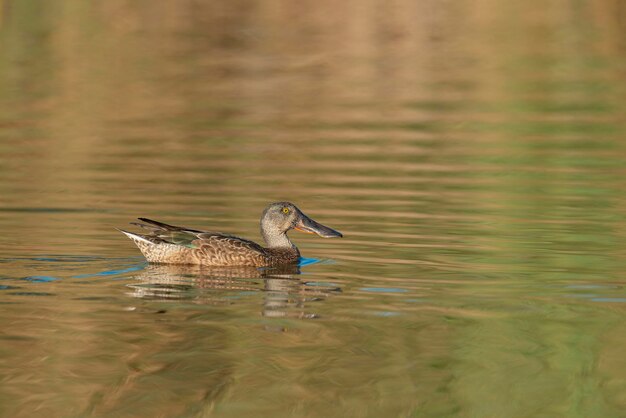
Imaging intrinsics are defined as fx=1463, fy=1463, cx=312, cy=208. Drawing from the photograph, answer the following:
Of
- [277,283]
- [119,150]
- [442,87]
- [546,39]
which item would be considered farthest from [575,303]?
[546,39]

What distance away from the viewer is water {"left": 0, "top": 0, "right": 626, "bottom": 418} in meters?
8.63

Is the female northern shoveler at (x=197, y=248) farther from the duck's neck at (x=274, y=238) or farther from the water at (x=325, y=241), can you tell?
the duck's neck at (x=274, y=238)

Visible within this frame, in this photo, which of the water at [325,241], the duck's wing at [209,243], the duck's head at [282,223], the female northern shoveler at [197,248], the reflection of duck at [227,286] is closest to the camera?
the water at [325,241]

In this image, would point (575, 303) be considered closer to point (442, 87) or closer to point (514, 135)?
point (514, 135)

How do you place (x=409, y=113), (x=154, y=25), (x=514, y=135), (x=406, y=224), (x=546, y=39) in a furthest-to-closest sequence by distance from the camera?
(x=154, y=25) → (x=546, y=39) → (x=409, y=113) → (x=514, y=135) → (x=406, y=224)

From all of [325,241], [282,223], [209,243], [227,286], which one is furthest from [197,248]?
[325,241]

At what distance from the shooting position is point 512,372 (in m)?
8.92

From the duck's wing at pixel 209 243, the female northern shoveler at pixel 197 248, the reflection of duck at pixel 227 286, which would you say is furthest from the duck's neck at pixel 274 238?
the duck's wing at pixel 209 243

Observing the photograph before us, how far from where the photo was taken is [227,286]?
450 inches

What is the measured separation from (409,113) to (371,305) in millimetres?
15197

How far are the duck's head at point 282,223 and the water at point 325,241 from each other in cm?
50

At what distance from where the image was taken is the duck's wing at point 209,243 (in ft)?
40.7

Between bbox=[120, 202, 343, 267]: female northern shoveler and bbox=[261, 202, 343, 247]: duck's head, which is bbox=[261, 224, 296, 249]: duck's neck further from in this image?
bbox=[120, 202, 343, 267]: female northern shoveler

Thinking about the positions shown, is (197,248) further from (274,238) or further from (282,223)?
(282,223)
